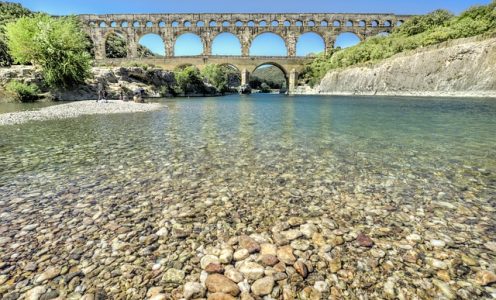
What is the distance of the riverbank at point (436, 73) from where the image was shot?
125ft

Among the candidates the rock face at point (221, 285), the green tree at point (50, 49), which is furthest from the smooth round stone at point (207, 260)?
the green tree at point (50, 49)

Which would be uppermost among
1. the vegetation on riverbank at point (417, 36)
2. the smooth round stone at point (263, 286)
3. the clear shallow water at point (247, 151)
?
the vegetation on riverbank at point (417, 36)

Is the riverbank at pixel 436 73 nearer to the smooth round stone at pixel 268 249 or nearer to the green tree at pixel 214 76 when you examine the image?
the green tree at pixel 214 76

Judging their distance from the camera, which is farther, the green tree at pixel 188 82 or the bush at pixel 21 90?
the green tree at pixel 188 82

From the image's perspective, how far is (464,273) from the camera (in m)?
3.15

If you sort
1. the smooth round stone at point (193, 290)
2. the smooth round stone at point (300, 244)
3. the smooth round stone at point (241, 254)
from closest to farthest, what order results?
the smooth round stone at point (193, 290), the smooth round stone at point (241, 254), the smooth round stone at point (300, 244)

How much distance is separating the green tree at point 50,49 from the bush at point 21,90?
7.79 feet

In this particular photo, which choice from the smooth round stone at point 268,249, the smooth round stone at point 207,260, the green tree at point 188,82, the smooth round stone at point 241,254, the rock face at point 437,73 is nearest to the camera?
the smooth round stone at point 207,260

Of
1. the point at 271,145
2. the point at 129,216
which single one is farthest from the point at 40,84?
the point at 129,216

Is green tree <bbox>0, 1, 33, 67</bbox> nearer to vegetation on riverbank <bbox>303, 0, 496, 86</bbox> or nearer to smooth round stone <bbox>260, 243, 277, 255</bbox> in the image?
smooth round stone <bbox>260, 243, 277, 255</bbox>

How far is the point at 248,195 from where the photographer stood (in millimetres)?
5461

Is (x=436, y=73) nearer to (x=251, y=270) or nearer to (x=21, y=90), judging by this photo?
(x=251, y=270)

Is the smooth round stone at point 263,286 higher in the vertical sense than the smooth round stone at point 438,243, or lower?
lower

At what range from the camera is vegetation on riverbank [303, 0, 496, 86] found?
1825 inches
